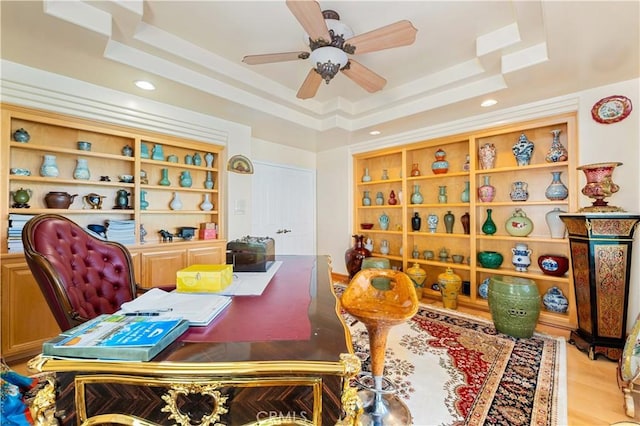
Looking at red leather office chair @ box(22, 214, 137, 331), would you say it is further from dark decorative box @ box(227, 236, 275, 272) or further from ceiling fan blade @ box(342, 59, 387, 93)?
ceiling fan blade @ box(342, 59, 387, 93)

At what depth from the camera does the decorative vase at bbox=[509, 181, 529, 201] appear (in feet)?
10.4

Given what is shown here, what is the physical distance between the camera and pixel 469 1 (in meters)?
1.94

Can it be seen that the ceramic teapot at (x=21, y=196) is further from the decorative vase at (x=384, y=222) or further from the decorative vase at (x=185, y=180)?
the decorative vase at (x=384, y=222)

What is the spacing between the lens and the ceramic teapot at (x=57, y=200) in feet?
8.21

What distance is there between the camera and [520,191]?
3180 mm

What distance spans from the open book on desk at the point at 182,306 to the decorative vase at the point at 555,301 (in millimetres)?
3357

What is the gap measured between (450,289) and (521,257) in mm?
864

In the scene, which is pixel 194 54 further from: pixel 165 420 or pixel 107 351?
pixel 165 420

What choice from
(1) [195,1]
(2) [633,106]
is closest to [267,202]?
(1) [195,1]

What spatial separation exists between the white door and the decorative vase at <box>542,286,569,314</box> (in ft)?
11.2

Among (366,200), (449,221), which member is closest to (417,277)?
(449,221)

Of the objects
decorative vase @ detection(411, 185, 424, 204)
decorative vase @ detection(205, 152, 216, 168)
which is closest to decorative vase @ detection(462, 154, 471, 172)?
decorative vase @ detection(411, 185, 424, 204)

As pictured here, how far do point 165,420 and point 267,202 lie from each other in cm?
387

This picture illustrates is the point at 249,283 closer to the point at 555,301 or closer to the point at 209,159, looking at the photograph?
the point at 209,159
